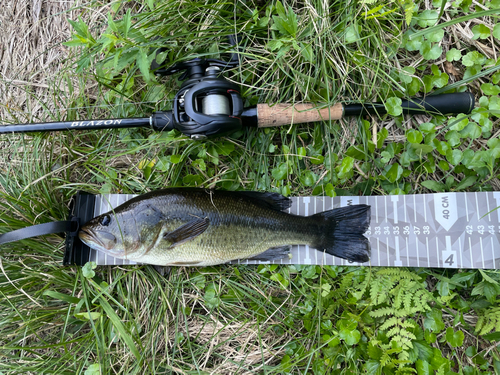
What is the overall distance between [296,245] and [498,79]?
2.21 metres

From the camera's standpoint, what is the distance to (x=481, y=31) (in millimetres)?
2666

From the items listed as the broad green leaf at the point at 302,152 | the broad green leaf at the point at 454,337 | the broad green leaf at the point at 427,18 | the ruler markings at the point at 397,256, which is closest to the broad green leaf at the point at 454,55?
the broad green leaf at the point at 427,18

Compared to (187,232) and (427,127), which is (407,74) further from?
(187,232)

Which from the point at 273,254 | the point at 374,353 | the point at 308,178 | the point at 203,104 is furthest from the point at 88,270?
the point at 374,353

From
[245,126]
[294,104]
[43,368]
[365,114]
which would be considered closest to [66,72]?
[245,126]

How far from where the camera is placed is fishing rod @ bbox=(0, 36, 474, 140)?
2.52 metres

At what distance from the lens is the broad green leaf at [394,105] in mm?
2656

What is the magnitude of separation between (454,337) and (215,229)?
6.77 feet

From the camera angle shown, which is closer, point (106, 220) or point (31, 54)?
point (106, 220)

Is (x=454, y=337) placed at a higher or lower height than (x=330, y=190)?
lower

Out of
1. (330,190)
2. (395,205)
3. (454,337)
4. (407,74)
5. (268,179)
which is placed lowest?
(454,337)

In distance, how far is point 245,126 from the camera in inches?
111

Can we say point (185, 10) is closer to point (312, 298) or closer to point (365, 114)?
point (365, 114)

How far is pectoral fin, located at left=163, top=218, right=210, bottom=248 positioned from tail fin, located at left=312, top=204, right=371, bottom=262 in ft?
3.25
